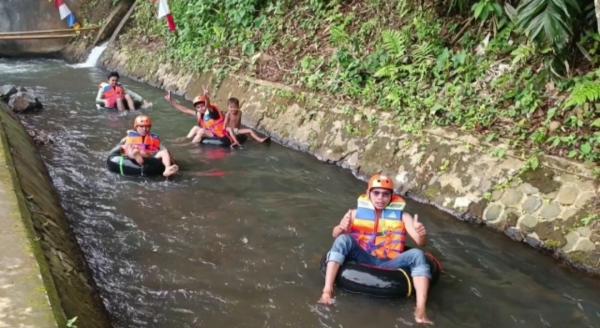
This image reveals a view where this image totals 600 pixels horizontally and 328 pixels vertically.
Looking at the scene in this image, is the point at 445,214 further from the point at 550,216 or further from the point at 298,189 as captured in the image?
the point at 298,189

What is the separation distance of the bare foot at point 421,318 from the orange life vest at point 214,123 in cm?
648

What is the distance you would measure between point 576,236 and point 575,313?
3.96 feet

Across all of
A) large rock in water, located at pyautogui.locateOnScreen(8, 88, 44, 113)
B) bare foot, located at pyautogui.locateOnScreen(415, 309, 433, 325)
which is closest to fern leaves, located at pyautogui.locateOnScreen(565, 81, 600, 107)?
bare foot, located at pyautogui.locateOnScreen(415, 309, 433, 325)

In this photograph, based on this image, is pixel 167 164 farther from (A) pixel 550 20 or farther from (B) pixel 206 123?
(A) pixel 550 20

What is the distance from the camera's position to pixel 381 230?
6.23 metres

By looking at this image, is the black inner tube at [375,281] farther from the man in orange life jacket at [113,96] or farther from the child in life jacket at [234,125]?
the man in orange life jacket at [113,96]

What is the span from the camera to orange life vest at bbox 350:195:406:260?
6.20 metres

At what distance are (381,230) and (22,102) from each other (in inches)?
412

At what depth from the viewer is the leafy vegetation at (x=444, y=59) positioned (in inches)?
303

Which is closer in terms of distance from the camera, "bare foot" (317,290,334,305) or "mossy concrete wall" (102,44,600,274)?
"bare foot" (317,290,334,305)

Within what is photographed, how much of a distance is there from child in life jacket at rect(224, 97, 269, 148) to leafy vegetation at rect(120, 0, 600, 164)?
1450 mm

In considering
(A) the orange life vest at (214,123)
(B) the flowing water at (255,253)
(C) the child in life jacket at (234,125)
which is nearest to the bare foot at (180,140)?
(A) the orange life vest at (214,123)

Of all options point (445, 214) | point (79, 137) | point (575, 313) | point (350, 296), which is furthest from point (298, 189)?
point (79, 137)

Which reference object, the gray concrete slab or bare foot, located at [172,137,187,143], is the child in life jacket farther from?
the gray concrete slab
